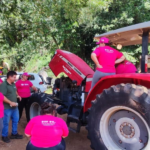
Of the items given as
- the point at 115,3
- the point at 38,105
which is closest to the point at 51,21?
the point at 115,3

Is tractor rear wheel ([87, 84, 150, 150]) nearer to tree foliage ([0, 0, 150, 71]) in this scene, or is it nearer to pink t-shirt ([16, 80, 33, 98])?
pink t-shirt ([16, 80, 33, 98])

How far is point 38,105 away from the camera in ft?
17.7

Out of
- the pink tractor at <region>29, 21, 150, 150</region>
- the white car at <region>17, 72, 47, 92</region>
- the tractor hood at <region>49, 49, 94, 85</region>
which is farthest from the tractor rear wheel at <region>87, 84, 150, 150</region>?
the white car at <region>17, 72, 47, 92</region>

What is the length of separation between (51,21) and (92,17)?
2.62 metres

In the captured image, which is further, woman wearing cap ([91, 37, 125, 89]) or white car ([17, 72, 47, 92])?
white car ([17, 72, 47, 92])

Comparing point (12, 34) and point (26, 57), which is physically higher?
point (12, 34)

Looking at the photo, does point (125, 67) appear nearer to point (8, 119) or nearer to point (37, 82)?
point (8, 119)

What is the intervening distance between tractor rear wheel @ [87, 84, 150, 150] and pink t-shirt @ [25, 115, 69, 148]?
83 cm

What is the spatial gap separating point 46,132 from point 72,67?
8.01ft

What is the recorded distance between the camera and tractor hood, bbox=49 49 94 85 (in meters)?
4.48

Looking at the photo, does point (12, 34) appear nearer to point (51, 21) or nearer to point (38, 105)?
point (38, 105)

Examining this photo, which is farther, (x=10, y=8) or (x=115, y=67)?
(x=10, y=8)

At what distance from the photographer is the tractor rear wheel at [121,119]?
2629 millimetres

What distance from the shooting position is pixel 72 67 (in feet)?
15.0
